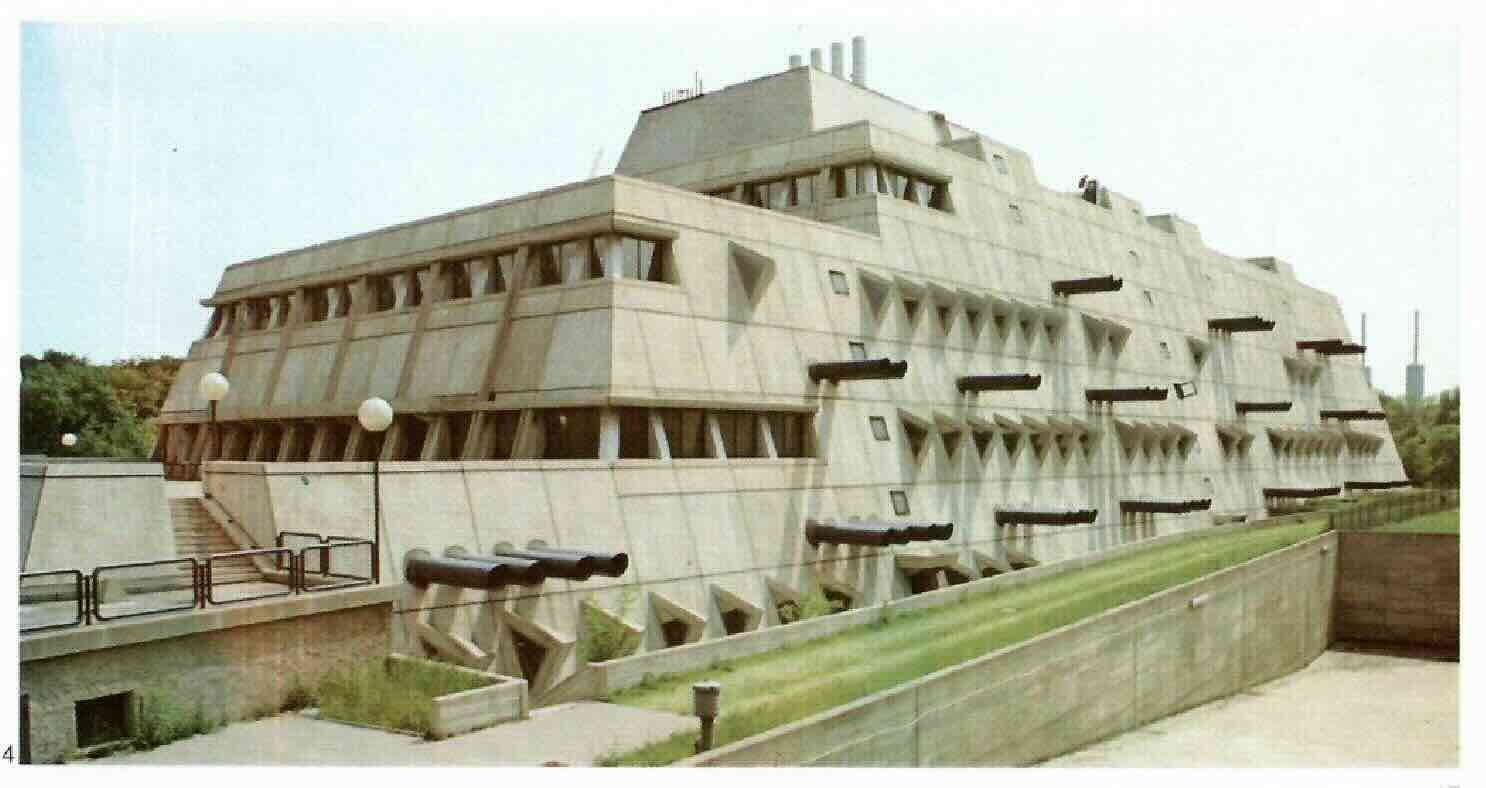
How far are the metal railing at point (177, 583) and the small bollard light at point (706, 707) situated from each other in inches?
251

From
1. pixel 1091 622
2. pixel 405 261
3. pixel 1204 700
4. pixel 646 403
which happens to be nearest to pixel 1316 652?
pixel 1204 700

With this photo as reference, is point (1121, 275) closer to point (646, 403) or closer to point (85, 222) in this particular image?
point (646, 403)

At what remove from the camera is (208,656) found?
1667 cm

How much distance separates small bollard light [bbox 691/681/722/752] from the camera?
16781 mm

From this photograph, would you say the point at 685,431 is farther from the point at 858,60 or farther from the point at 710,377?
the point at 858,60

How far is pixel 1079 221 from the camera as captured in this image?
4984 centimetres

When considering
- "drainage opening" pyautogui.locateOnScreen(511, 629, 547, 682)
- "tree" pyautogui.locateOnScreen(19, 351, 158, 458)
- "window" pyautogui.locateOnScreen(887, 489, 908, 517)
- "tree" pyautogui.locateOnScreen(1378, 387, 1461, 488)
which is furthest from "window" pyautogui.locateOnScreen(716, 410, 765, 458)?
"tree" pyautogui.locateOnScreen(19, 351, 158, 458)

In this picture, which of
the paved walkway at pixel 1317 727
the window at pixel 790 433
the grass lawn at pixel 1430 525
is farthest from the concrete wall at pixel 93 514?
the grass lawn at pixel 1430 525

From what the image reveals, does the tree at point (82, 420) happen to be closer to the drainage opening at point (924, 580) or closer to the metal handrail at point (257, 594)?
the metal handrail at point (257, 594)

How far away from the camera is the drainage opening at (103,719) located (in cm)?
1552

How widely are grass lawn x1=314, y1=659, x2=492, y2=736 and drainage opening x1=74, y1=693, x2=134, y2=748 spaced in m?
2.78

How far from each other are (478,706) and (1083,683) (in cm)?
1623

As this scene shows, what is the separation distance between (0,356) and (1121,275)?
4404 centimetres

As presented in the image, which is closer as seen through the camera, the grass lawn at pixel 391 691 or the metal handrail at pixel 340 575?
the grass lawn at pixel 391 691
